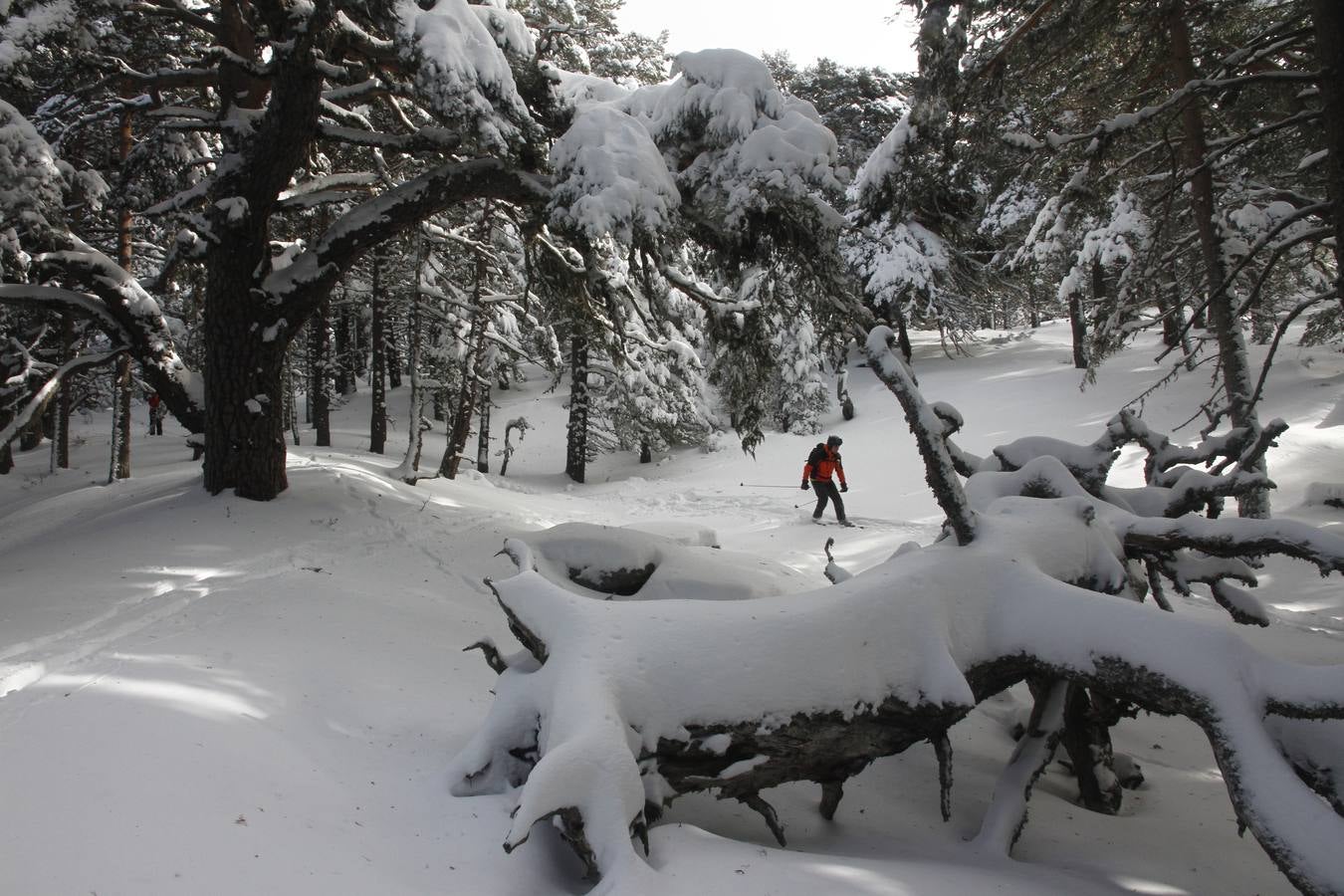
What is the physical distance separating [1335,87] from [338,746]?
22.1ft

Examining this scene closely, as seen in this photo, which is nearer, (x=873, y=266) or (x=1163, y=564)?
(x=1163, y=564)

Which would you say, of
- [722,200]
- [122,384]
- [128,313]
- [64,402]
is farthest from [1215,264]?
[64,402]

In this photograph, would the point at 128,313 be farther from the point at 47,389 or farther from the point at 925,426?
the point at 925,426

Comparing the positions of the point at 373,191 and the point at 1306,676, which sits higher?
the point at 373,191

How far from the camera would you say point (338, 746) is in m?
3.48

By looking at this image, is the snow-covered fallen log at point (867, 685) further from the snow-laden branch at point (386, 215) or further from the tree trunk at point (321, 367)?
the tree trunk at point (321, 367)

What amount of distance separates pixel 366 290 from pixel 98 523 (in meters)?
14.8

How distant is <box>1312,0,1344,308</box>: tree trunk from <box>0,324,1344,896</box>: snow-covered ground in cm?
373

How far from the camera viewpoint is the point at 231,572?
6180 millimetres

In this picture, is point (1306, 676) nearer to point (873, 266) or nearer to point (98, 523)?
point (98, 523)

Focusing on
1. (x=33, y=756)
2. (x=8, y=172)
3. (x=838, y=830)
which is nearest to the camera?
(x=33, y=756)

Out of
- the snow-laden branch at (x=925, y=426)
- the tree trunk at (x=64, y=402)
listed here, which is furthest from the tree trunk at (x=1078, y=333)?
the tree trunk at (x=64, y=402)

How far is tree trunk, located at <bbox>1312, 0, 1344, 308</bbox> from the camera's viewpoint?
14.8ft

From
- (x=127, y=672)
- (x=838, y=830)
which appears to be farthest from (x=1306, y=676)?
(x=127, y=672)
